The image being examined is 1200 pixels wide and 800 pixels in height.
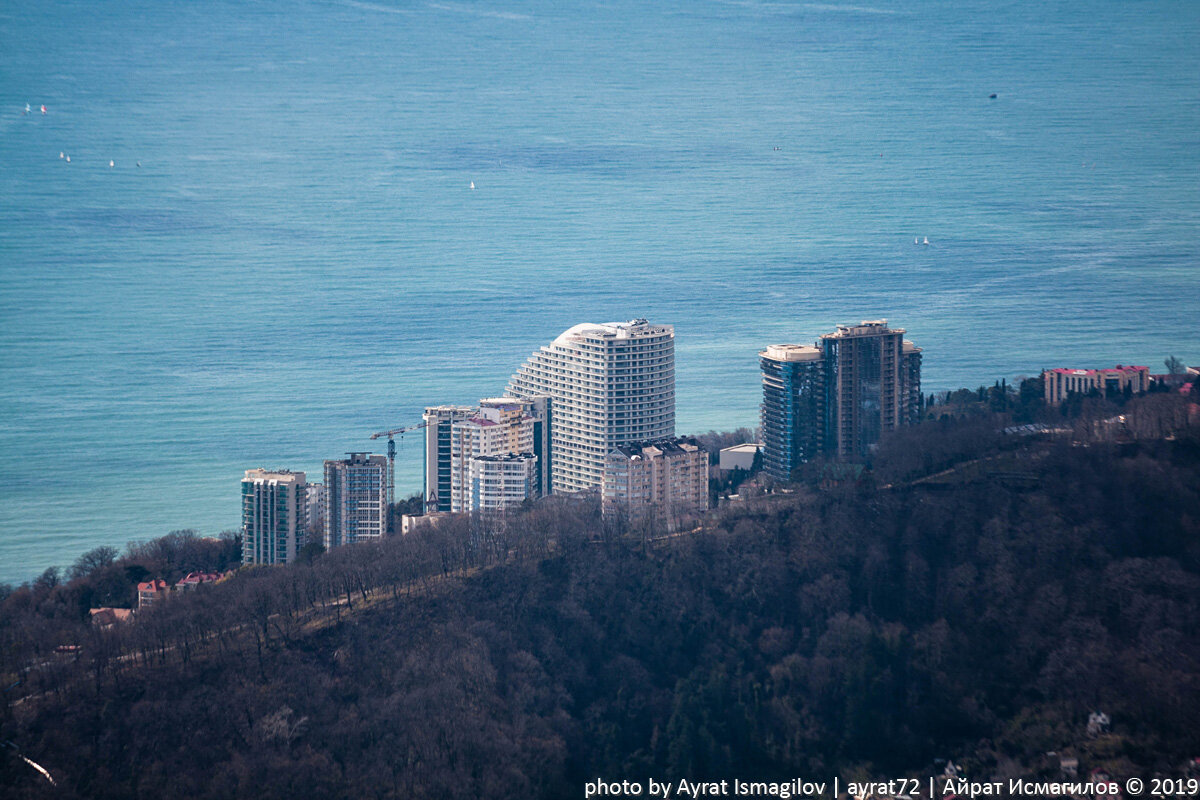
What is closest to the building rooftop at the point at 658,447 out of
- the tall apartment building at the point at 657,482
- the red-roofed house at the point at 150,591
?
the tall apartment building at the point at 657,482

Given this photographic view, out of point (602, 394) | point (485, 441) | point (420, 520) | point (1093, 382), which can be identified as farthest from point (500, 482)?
point (1093, 382)

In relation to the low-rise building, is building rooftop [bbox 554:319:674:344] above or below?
above

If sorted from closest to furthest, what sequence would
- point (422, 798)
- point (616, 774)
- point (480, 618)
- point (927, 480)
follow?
point (422, 798) → point (616, 774) → point (480, 618) → point (927, 480)

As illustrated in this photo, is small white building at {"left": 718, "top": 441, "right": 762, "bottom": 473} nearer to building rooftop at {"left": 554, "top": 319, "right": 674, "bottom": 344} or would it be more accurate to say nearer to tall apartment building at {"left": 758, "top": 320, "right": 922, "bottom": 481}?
tall apartment building at {"left": 758, "top": 320, "right": 922, "bottom": 481}

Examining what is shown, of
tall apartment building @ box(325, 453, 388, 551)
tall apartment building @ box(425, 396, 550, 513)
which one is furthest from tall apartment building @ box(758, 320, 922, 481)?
tall apartment building @ box(325, 453, 388, 551)

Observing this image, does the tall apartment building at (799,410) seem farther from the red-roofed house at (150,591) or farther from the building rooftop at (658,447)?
Result: the red-roofed house at (150,591)

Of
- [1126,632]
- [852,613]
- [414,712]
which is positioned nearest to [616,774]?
[414,712]

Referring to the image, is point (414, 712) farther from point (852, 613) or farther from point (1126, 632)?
point (1126, 632)
